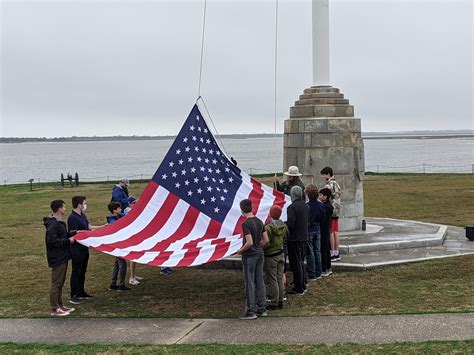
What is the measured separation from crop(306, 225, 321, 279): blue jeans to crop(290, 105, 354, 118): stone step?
4260mm

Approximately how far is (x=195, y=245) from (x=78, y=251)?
1.82m

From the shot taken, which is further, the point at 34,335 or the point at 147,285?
the point at 147,285

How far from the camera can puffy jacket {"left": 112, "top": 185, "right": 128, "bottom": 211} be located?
1128 cm

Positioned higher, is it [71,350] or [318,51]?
[318,51]

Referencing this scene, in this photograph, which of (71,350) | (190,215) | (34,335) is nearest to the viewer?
(71,350)

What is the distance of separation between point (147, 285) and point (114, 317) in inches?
81.5

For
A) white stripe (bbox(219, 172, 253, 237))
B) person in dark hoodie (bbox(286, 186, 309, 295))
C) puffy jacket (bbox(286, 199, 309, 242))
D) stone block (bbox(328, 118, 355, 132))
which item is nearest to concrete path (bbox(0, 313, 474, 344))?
person in dark hoodie (bbox(286, 186, 309, 295))

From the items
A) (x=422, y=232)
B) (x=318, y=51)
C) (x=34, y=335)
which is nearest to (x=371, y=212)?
(x=422, y=232)

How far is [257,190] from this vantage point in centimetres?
1059

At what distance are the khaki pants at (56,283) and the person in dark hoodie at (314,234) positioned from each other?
12.7 ft

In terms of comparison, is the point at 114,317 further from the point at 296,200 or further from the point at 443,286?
the point at 443,286

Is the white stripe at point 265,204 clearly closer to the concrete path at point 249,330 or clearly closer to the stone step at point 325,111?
the concrete path at point 249,330

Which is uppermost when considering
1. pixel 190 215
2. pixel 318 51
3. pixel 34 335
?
pixel 318 51

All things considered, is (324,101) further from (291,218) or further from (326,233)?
(291,218)
